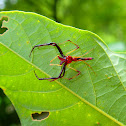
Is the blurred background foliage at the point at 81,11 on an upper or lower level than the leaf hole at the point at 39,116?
upper

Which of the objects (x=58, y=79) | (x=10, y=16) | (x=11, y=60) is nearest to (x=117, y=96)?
(x=58, y=79)

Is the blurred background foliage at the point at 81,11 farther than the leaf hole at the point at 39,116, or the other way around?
the blurred background foliage at the point at 81,11

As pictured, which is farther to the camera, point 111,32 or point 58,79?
point 111,32

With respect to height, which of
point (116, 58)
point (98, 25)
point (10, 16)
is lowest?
point (98, 25)

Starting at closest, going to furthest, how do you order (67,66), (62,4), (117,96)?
(117,96), (67,66), (62,4)

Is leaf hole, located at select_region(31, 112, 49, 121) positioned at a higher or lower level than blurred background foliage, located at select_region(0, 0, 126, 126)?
lower

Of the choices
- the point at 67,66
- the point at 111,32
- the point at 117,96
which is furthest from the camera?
the point at 111,32

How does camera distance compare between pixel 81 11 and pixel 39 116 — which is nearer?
pixel 39 116

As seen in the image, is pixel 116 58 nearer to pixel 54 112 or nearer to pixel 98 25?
pixel 54 112

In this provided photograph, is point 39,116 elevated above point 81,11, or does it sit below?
below

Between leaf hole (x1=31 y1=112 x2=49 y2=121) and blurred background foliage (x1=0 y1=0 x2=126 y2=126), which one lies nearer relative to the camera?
leaf hole (x1=31 y1=112 x2=49 y2=121)

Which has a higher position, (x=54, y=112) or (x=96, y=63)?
(x=96, y=63)
